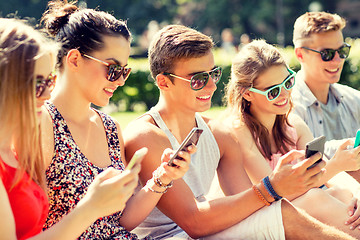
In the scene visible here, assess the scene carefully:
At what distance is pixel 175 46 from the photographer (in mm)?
3848

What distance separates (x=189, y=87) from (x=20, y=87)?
1740 millimetres

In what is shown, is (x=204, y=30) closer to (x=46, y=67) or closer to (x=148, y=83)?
(x=148, y=83)

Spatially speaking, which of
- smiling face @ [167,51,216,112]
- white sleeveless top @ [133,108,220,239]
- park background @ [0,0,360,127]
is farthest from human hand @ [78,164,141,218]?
park background @ [0,0,360,127]

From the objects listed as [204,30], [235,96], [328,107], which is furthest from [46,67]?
[204,30]

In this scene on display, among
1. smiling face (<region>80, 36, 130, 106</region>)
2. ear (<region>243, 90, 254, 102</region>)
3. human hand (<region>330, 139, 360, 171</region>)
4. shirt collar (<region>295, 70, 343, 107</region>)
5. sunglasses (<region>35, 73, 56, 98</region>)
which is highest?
sunglasses (<region>35, 73, 56, 98</region>)

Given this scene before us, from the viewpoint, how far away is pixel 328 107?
227 inches

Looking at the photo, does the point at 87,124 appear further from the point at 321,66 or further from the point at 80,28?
the point at 321,66

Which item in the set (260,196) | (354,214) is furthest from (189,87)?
(354,214)

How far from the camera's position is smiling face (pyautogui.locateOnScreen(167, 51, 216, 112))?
3.89m

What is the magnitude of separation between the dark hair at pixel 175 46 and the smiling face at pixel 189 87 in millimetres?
47

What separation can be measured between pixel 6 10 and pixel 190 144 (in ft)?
166

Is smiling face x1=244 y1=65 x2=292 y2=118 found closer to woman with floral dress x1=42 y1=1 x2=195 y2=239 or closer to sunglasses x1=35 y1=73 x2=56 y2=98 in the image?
woman with floral dress x1=42 y1=1 x2=195 y2=239

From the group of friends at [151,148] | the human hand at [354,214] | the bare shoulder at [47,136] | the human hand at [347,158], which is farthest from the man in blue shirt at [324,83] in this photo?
the bare shoulder at [47,136]

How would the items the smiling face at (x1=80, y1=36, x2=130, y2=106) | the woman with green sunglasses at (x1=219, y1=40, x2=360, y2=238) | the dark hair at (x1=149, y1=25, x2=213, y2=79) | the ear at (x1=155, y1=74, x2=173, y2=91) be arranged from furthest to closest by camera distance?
the woman with green sunglasses at (x1=219, y1=40, x2=360, y2=238), the ear at (x1=155, y1=74, x2=173, y2=91), the dark hair at (x1=149, y1=25, x2=213, y2=79), the smiling face at (x1=80, y1=36, x2=130, y2=106)
